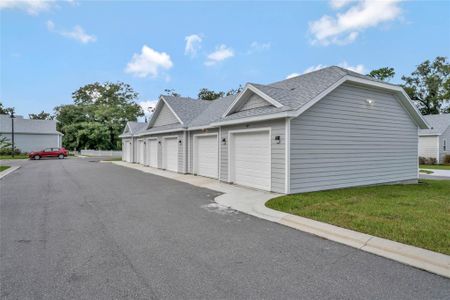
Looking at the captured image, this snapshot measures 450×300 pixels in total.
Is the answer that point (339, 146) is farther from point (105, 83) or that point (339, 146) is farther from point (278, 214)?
point (105, 83)

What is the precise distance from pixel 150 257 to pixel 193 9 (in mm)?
13569

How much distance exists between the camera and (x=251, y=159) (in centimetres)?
1050

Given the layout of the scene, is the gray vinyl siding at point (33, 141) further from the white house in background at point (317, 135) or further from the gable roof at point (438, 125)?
the gable roof at point (438, 125)

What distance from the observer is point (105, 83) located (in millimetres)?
48250

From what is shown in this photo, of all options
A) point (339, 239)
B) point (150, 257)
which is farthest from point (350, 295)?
point (150, 257)

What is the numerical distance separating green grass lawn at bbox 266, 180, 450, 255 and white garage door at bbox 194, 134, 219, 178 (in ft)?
19.5

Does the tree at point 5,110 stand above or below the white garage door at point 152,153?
above

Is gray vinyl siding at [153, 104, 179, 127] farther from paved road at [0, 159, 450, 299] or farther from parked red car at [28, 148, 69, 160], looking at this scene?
parked red car at [28, 148, 69, 160]

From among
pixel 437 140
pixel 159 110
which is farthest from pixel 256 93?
pixel 437 140

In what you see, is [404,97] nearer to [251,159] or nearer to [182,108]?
[251,159]

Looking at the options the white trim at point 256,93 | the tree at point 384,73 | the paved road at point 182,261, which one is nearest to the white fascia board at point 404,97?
the white trim at point 256,93

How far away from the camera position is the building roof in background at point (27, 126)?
38.4 meters

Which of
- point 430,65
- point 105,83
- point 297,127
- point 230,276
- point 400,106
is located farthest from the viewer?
point 105,83

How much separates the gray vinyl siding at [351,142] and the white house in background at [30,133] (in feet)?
140
